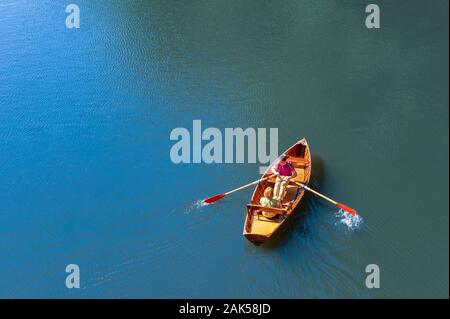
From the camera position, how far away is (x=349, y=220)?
31.3ft

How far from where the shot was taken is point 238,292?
346 inches

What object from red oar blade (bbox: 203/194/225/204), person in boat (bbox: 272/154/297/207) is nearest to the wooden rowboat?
person in boat (bbox: 272/154/297/207)

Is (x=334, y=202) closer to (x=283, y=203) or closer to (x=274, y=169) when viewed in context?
(x=283, y=203)

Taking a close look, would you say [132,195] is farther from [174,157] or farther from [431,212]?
[431,212]

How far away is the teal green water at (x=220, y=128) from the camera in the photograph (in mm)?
9070

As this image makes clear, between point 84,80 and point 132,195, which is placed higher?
point 84,80

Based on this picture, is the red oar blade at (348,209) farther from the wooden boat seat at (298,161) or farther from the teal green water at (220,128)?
the wooden boat seat at (298,161)

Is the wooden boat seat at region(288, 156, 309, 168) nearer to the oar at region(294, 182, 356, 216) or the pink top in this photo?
the pink top

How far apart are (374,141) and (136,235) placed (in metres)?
4.18

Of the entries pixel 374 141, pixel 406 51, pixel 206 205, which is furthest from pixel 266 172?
pixel 406 51

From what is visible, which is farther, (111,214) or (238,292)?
(111,214)

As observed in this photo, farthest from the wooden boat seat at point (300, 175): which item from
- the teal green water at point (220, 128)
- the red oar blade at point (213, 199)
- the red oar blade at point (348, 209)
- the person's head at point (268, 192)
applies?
the red oar blade at point (213, 199)

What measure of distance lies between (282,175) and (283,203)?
1.54ft

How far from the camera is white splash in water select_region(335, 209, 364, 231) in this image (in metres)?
9.43
